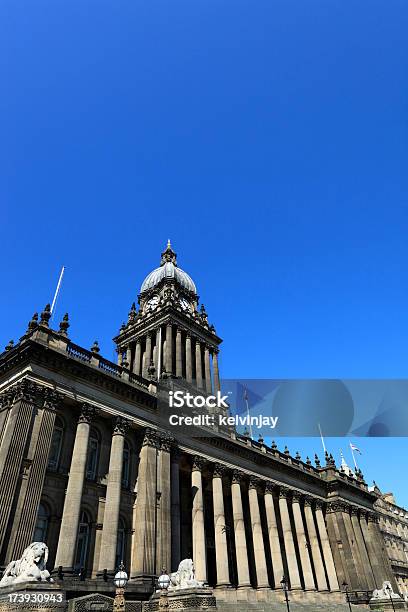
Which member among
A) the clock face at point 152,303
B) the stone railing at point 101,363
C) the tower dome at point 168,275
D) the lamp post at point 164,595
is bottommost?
the lamp post at point 164,595

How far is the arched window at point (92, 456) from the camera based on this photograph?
2931cm

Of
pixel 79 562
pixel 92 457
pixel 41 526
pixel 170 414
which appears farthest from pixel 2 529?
pixel 170 414

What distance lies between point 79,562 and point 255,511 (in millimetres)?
19767

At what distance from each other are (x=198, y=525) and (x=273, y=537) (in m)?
11.4

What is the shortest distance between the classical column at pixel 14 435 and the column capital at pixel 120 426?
651 cm

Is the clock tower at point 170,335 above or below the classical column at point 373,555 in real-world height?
above

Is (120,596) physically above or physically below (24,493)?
below

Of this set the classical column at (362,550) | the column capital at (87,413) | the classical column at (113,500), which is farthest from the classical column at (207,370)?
the classical column at (362,550)

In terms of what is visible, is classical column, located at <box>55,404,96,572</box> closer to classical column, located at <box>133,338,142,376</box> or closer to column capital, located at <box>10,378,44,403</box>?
column capital, located at <box>10,378,44,403</box>

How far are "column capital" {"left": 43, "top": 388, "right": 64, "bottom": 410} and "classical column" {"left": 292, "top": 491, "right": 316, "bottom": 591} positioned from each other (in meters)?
32.3

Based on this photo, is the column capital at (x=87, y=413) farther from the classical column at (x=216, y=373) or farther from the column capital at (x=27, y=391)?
the classical column at (x=216, y=373)

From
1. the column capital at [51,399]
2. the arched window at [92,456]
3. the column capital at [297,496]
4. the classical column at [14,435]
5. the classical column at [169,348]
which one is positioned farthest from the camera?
the column capital at [297,496]

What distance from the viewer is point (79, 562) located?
26094 millimetres

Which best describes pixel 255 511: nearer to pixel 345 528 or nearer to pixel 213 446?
pixel 213 446
